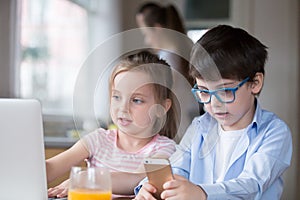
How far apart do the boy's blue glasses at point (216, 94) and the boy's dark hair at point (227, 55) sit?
0.04 metres

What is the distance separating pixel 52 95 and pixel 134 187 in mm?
2857

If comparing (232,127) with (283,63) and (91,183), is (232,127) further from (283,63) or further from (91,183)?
(283,63)

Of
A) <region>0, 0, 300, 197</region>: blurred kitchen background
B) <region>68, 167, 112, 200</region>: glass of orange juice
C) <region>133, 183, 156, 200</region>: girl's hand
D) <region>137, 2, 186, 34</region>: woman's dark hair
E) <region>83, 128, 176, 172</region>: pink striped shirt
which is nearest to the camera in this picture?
<region>68, 167, 112, 200</region>: glass of orange juice

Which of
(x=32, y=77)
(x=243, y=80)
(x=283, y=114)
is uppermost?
(x=243, y=80)

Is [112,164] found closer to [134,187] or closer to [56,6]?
[134,187]

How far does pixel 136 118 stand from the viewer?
129 centimetres

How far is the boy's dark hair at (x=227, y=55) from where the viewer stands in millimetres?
1350

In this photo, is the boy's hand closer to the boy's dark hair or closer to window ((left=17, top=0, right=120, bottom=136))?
the boy's dark hair

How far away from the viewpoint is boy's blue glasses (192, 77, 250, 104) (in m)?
1.31

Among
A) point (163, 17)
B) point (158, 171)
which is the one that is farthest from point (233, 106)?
point (163, 17)

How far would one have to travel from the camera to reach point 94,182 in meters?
1.04

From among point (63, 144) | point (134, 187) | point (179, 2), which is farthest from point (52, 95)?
point (134, 187)

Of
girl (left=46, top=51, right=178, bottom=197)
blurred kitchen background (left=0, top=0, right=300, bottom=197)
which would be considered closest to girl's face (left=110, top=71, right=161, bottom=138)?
girl (left=46, top=51, right=178, bottom=197)

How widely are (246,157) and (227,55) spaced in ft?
0.80
